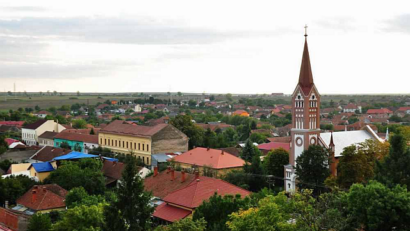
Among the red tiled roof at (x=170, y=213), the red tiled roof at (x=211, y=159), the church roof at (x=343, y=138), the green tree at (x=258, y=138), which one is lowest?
Result: the green tree at (x=258, y=138)

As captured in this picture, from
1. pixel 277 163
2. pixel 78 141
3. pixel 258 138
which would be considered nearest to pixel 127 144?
pixel 78 141

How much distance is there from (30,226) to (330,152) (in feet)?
107

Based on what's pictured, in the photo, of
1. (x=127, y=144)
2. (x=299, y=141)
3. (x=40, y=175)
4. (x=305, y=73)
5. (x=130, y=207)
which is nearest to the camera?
(x=130, y=207)

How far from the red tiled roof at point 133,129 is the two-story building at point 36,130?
30388 millimetres

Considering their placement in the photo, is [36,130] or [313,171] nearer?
[313,171]

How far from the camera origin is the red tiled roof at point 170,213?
41037 millimetres

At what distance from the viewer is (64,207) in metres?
48.7

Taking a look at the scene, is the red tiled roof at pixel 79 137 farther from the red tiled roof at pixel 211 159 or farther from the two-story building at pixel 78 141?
the red tiled roof at pixel 211 159

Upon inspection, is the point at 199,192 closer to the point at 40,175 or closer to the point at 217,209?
the point at 217,209

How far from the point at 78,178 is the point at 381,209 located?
117 feet

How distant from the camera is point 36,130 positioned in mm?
116812

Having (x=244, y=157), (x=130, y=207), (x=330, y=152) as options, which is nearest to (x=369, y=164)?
(x=330, y=152)

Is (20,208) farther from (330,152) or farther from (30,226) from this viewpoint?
(330,152)

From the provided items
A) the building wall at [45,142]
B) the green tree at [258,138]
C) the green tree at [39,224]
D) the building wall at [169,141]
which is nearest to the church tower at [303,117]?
the green tree at [39,224]
